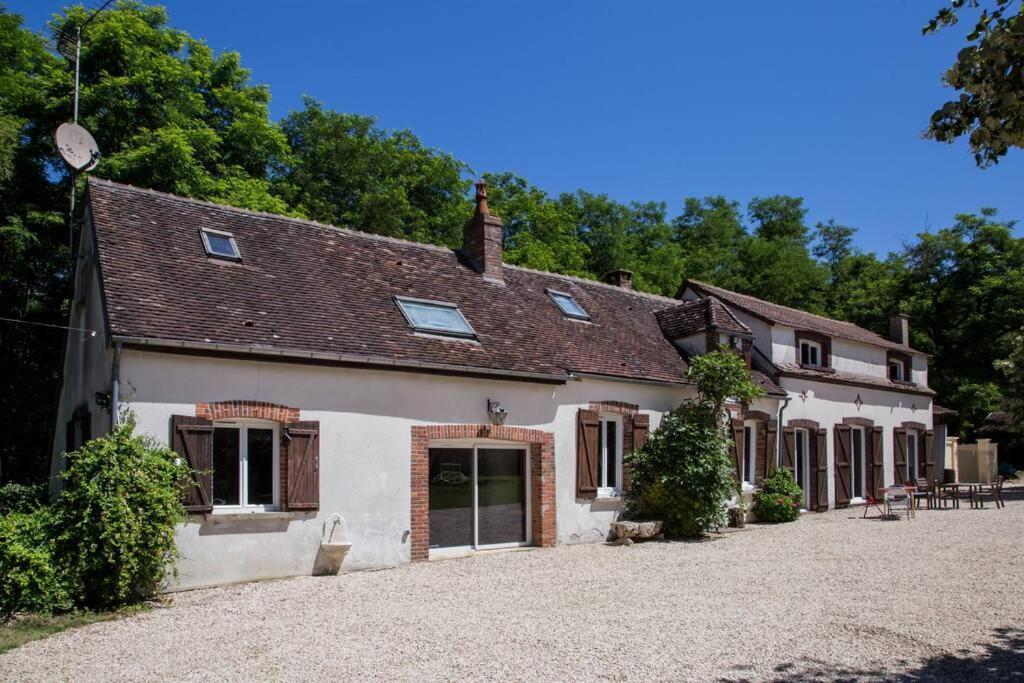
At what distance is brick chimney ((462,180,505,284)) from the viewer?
16984 millimetres

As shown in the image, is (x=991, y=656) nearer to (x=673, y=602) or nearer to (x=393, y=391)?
(x=673, y=602)

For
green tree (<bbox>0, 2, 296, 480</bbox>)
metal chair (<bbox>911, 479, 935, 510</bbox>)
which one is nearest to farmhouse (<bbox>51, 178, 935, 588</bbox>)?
metal chair (<bbox>911, 479, 935, 510</bbox>)

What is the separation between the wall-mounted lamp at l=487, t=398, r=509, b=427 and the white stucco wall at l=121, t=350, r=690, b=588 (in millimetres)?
124

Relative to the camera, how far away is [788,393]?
2008 centimetres

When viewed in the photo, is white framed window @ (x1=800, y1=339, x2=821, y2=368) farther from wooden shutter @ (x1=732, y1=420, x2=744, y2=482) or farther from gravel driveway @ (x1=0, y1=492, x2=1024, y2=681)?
gravel driveway @ (x1=0, y1=492, x2=1024, y2=681)

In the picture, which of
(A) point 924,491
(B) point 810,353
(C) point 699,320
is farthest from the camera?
(B) point 810,353

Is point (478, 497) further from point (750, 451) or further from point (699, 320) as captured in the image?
point (750, 451)

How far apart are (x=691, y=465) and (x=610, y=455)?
1656 mm

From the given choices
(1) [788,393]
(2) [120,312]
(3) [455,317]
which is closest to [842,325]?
(1) [788,393]

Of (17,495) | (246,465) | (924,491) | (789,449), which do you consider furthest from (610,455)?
(924,491)

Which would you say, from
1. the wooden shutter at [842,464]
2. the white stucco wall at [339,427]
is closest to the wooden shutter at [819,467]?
the wooden shutter at [842,464]

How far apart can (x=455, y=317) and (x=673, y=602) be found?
690 cm

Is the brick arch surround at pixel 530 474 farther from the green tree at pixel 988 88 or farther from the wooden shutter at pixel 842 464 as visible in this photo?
the wooden shutter at pixel 842 464

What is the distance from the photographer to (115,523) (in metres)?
8.94
